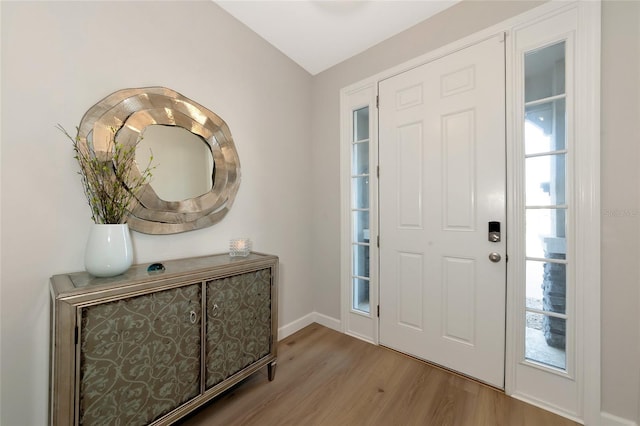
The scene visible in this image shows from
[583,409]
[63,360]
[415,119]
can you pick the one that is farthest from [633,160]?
[63,360]

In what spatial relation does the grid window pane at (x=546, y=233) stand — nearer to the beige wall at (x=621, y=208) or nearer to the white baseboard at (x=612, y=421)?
the beige wall at (x=621, y=208)

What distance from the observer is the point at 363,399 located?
1560mm

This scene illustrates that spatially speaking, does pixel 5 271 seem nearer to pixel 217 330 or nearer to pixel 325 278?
pixel 217 330

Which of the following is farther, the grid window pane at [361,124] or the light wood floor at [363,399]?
the grid window pane at [361,124]

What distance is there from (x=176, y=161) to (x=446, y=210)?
192 centimetres

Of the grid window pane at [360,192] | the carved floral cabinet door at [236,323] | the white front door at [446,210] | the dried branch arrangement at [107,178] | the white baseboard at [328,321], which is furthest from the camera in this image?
the white baseboard at [328,321]

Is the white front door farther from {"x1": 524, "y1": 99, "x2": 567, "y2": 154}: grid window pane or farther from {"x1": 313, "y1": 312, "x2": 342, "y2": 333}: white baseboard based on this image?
{"x1": 313, "y1": 312, "x2": 342, "y2": 333}: white baseboard

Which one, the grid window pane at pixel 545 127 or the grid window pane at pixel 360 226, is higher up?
the grid window pane at pixel 545 127

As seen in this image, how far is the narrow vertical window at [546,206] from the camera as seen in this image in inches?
57.4

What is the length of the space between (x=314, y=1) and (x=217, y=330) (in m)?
2.30

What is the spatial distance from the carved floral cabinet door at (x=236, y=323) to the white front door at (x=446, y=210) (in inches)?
42.1

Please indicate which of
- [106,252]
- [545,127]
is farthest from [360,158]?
[106,252]

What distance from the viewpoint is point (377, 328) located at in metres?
2.19

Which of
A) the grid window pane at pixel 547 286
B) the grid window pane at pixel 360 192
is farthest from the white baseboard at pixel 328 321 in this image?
the grid window pane at pixel 547 286
